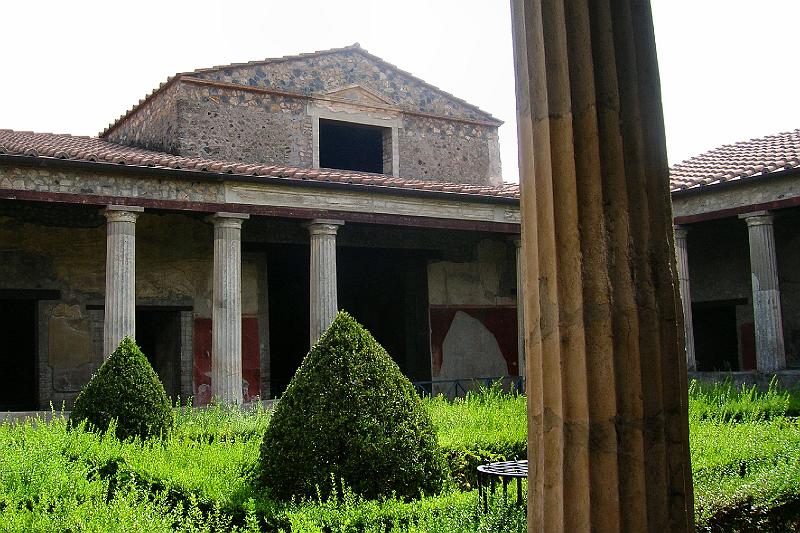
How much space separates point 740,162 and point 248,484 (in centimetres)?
1058

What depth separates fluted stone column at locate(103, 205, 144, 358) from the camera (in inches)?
405

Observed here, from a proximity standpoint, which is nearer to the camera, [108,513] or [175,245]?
[108,513]

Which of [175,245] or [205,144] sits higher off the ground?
[205,144]

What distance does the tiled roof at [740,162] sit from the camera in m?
11.7

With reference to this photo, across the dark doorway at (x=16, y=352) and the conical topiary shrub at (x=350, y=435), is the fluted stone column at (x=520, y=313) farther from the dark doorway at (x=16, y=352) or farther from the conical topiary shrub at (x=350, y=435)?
the conical topiary shrub at (x=350, y=435)

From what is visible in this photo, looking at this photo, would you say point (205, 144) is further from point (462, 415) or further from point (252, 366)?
point (462, 415)

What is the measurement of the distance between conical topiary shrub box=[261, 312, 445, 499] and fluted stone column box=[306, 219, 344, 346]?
20.8 ft

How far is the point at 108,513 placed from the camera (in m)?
4.18

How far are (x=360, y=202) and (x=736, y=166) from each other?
578cm

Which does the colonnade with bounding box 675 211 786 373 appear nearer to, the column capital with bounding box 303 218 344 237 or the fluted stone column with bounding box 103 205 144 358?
the column capital with bounding box 303 218 344 237

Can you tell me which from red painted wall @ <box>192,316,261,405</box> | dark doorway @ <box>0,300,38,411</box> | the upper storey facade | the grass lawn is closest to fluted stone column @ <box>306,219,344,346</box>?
red painted wall @ <box>192,316,261,405</box>

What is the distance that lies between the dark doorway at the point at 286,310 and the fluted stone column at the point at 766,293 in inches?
281

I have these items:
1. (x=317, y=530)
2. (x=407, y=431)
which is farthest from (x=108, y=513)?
(x=407, y=431)

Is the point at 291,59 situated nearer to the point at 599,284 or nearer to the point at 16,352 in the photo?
the point at 16,352
